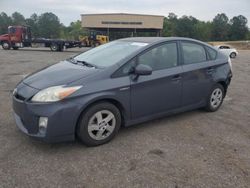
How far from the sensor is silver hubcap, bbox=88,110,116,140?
12.7 feet

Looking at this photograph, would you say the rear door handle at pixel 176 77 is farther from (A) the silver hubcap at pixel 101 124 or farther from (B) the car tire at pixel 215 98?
(A) the silver hubcap at pixel 101 124

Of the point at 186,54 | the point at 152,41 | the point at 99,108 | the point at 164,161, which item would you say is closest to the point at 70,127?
the point at 99,108

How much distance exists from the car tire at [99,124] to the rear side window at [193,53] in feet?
5.74

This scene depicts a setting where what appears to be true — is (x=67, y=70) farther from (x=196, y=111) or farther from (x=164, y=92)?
(x=196, y=111)

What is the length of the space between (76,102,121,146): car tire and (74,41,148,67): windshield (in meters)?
0.69

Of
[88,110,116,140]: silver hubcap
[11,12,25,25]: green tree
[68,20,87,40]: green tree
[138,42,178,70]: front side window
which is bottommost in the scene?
[88,110,116,140]: silver hubcap

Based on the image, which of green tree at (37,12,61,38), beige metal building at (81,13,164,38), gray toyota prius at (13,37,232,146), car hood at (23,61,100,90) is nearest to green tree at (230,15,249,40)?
beige metal building at (81,13,164,38)

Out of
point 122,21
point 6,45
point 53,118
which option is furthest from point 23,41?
point 122,21

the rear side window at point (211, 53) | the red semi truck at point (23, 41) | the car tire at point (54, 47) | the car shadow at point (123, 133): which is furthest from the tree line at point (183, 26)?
the car shadow at point (123, 133)

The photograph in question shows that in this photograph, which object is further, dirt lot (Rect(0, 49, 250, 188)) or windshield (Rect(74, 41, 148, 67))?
windshield (Rect(74, 41, 148, 67))

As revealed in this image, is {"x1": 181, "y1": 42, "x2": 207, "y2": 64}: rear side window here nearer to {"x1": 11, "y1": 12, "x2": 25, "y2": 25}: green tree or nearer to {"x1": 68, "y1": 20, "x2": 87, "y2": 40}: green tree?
{"x1": 68, "y1": 20, "x2": 87, "y2": 40}: green tree

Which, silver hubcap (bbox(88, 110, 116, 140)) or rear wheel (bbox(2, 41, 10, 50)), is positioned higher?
rear wheel (bbox(2, 41, 10, 50))

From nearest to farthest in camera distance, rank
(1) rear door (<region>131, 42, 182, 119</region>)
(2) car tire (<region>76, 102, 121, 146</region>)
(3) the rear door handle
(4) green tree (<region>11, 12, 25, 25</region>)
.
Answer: (2) car tire (<region>76, 102, 121, 146</region>), (1) rear door (<region>131, 42, 182, 119</region>), (3) the rear door handle, (4) green tree (<region>11, 12, 25, 25</region>)

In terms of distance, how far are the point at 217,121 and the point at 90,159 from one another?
8.57ft
